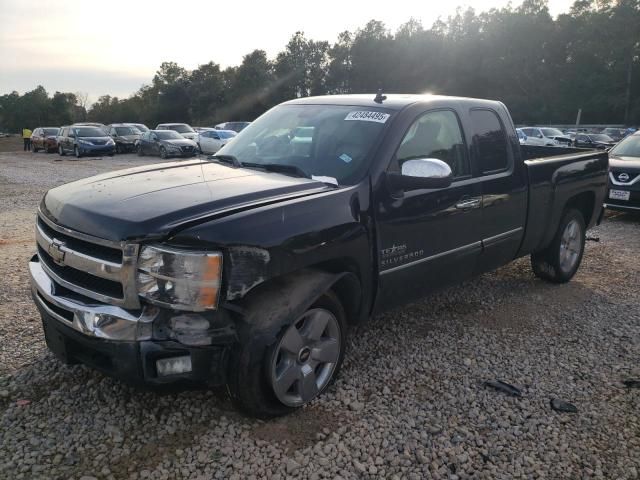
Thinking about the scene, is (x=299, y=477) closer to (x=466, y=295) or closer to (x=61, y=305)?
(x=61, y=305)

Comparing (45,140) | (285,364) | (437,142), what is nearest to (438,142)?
(437,142)

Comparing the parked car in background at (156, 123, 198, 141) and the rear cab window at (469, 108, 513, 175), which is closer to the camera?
the rear cab window at (469, 108, 513, 175)

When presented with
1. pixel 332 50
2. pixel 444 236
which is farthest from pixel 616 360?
pixel 332 50

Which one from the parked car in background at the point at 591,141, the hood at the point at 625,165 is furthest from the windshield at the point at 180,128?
the hood at the point at 625,165

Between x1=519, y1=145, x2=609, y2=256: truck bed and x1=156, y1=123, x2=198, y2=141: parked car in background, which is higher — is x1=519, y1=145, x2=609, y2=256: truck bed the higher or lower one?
the lower one

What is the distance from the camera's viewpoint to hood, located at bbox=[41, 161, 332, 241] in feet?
8.39

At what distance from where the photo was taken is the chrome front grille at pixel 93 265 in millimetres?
2511

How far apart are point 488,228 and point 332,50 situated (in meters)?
77.2

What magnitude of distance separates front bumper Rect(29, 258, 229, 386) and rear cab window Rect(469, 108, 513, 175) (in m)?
2.66

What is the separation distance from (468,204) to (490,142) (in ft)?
2.38

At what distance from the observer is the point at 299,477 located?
255 centimetres

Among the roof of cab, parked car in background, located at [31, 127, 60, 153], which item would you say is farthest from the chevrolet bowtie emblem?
parked car in background, located at [31, 127, 60, 153]

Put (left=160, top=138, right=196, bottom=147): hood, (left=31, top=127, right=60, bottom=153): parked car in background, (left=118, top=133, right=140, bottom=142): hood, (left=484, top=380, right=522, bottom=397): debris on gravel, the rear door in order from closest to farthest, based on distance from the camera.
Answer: (left=484, top=380, right=522, bottom=397): debris on gravel, the rear door, (left=160, top=138, right=196, bottom=147): hood, (left=118, top=133, right=140, bottom=142): hood, (left=31, top=127, right=60, bottom=153): parked car in background

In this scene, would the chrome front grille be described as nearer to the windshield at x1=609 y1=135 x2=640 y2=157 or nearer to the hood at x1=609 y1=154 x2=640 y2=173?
the hood at x1=609 y1=154 x2=640 y2=173
